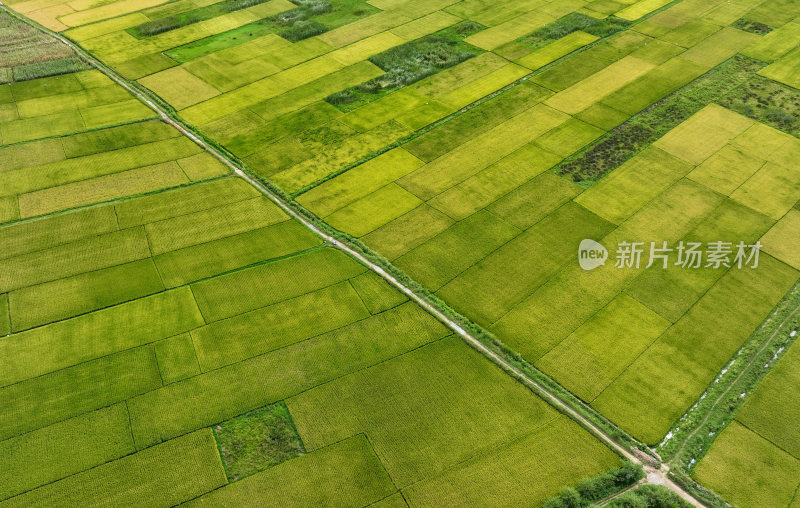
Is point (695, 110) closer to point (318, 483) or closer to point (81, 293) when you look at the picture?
point (318, 483)

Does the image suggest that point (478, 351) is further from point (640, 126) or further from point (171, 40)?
point (171, 40)

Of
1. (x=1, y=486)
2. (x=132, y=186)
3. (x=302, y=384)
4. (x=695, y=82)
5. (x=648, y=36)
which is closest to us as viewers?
(x=1, y=486)

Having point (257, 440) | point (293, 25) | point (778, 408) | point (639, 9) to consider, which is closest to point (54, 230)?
point (257, 440)

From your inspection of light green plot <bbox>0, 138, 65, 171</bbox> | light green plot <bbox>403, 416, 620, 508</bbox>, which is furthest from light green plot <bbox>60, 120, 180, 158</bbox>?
light green plot <bbox>403, 416, 620, 508</bbox>

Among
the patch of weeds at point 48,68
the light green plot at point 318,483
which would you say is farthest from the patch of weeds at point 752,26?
the patch of weeds at point 48,68

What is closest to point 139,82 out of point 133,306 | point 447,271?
point 133,306

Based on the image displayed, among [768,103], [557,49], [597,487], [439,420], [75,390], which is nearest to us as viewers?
[597,487]
